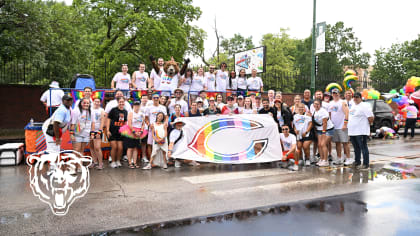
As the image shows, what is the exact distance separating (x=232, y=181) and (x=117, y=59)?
15291mm

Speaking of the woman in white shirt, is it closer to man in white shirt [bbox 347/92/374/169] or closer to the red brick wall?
man in white shirt [bbox 347/92/374/169]

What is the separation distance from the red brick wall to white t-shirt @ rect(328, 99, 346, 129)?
42.0 feet

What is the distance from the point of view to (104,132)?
26.5ft

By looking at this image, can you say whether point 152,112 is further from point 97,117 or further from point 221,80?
point 221,80

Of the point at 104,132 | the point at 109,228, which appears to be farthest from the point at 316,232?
the point at 104,132

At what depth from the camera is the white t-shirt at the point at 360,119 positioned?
7.74m

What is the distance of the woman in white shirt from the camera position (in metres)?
7.93

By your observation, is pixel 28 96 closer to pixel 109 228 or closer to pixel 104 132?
pixel 104 132

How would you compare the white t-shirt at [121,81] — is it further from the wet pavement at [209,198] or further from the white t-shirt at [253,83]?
the white t-shirt at [253,83]

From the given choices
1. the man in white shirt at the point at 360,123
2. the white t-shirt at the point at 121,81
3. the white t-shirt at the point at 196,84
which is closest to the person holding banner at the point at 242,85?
the white t-shirt at the point at 196,84

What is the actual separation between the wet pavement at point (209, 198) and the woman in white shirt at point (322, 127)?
16.4 inches

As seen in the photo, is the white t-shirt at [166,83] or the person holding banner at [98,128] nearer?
the person holding banner at [98,128]

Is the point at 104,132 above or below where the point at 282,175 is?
above

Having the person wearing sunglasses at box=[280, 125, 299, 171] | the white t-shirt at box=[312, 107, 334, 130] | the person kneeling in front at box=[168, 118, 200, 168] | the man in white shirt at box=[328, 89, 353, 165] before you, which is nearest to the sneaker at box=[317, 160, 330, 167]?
the man in white shirt at box=[328, 89, 353, 165]
